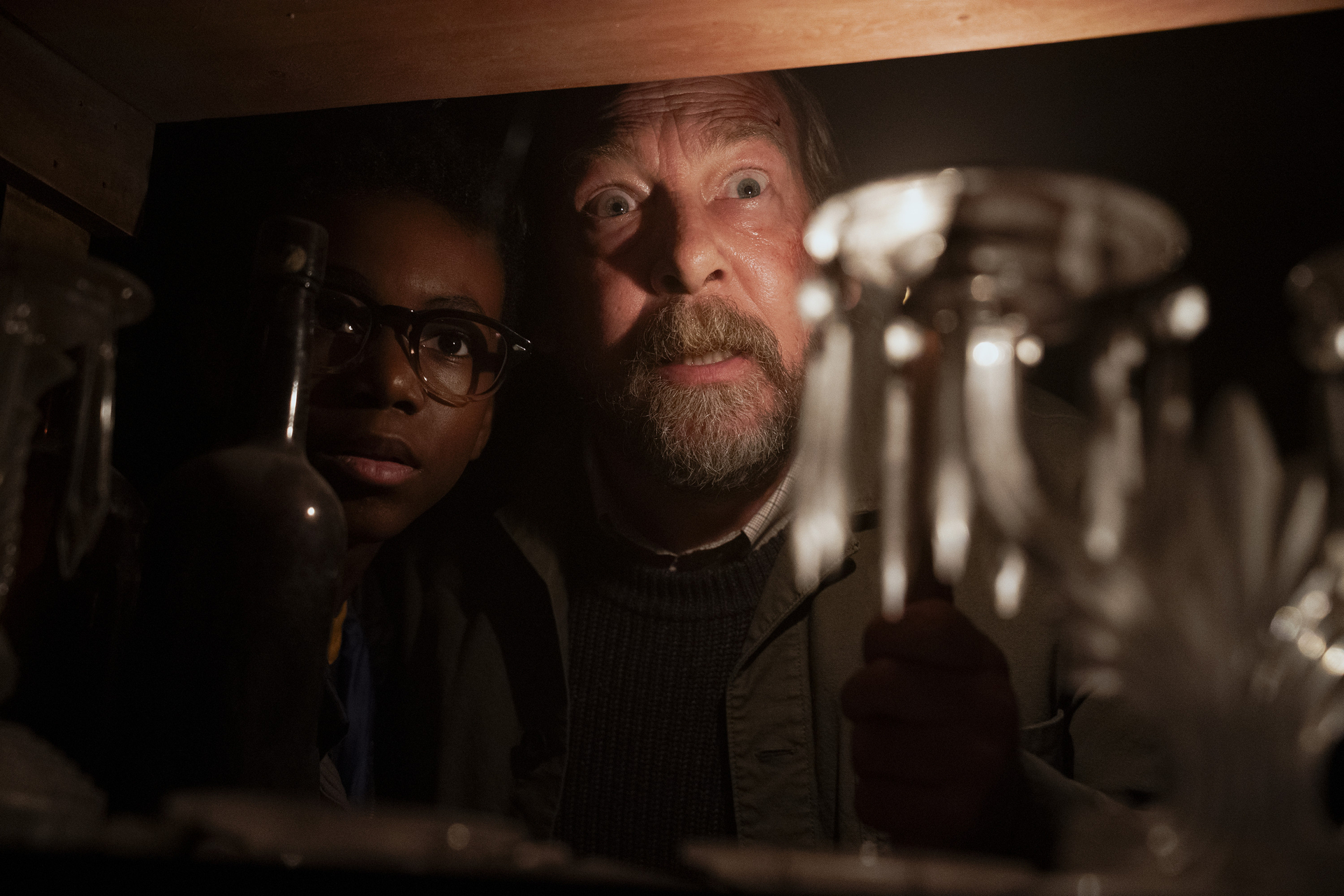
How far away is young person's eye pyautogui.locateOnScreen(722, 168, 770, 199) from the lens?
1.06m

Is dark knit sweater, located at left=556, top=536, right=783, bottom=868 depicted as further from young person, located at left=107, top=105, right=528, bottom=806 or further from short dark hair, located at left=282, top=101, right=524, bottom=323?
short dark hair, located at left=282, top=101, right=524, bottom=323

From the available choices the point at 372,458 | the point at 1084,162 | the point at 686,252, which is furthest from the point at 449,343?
the point at 1084,162

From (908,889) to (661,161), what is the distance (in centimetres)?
82

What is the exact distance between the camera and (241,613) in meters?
0.71

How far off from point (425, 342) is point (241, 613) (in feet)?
1.36

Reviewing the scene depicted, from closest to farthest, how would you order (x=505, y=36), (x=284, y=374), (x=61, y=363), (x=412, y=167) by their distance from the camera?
(x=61, y=363) → (x=284, y=374) → (x=505, y=36) → (x=412, y=167)

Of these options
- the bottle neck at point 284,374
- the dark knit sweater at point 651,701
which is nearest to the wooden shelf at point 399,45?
the bottle neck at point 284,374

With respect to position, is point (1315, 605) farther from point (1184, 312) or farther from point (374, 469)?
point (374, 469)

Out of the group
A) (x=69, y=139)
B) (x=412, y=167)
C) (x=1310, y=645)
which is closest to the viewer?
(x=1310, y=645)

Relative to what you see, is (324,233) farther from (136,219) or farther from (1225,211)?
(1225,211)

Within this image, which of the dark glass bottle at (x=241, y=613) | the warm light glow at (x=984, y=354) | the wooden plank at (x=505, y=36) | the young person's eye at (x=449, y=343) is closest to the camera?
the warm light glow at (x=984, y=354)

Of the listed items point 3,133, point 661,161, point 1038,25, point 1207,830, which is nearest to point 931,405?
point 1207,830

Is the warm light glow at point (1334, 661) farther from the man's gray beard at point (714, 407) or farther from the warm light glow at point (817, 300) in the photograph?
the man's gray beard at point (714, 407)

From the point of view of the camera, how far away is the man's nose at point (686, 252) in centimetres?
102
